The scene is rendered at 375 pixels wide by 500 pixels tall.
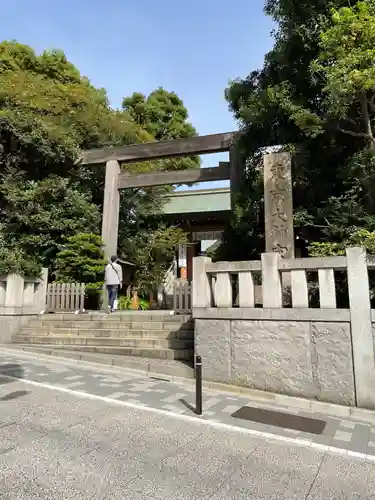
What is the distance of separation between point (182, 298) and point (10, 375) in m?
4.51

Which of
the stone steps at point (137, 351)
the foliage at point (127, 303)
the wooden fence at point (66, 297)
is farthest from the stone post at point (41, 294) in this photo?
the foliage at point (127, 303)

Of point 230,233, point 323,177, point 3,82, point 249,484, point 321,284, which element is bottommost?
→ point 249,484

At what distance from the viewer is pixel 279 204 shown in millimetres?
8164

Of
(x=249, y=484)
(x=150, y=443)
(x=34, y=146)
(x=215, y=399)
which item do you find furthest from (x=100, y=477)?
(x=34, y=146)

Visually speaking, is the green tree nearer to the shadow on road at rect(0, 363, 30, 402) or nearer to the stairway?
the stairway

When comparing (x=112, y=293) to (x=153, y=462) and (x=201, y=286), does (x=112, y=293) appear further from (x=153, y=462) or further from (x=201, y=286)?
(x=153, y=462)

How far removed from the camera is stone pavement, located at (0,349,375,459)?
4293mm

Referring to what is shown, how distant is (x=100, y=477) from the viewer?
3.04 meters

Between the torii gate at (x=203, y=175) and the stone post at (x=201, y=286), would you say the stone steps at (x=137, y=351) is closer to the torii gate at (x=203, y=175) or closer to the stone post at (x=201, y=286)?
the stone post at (x=201, y=286)

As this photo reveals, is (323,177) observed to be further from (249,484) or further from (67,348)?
(67,348)

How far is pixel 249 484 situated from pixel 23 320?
351 inches

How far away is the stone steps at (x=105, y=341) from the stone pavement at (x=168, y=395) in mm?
951

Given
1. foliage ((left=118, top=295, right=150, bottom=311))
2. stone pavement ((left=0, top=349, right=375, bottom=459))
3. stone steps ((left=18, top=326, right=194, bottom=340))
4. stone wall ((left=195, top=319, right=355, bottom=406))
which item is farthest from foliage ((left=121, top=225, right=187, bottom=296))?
stone wall ((left=195, top=319, right=355, bottom=406))

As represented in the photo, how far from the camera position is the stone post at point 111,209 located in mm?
13119
